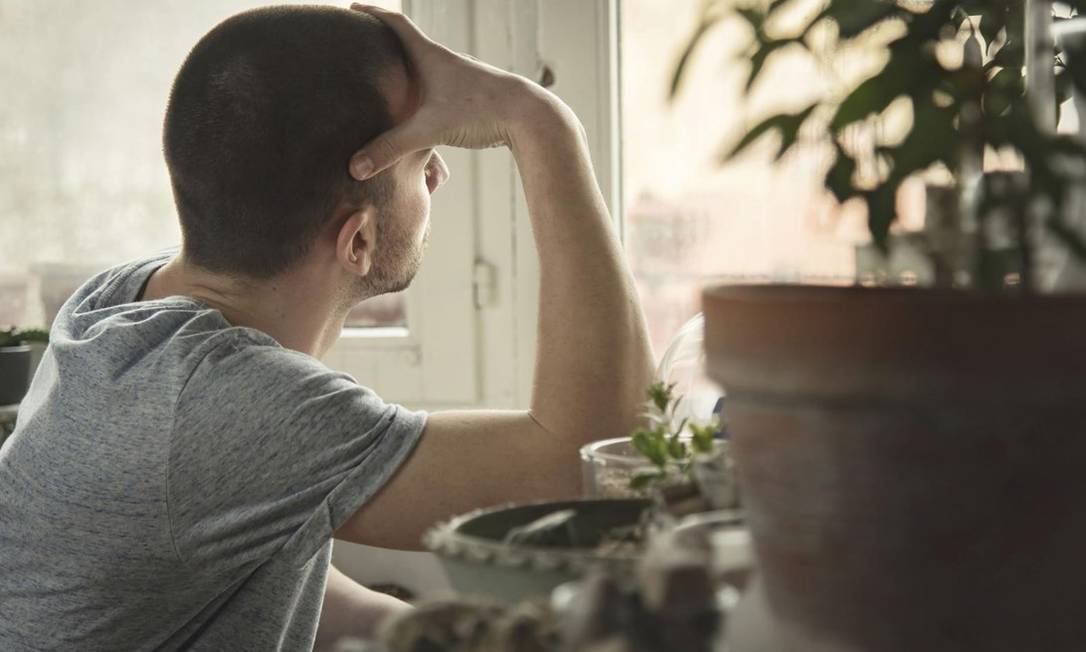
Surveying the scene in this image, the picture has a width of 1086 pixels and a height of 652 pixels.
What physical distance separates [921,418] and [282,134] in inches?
39.9

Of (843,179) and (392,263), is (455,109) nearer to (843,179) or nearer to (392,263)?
(392,263)

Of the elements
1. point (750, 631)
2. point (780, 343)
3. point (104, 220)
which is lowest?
point (750, 631)

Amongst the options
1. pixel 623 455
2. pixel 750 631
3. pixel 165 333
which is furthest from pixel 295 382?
pixel 750 631

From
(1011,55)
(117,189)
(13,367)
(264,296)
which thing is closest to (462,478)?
Answer: (264,296)

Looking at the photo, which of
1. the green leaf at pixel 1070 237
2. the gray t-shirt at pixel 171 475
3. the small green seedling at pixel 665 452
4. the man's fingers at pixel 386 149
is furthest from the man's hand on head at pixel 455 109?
the green leaf at pixel 1070 237

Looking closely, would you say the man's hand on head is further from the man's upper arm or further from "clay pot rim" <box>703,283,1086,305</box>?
"clay pot rim" <box>703,283,1086,305</box>

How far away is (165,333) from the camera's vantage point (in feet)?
4.03

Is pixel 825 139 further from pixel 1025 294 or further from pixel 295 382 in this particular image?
pixel 295 382

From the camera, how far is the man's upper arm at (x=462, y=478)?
45.1 inches

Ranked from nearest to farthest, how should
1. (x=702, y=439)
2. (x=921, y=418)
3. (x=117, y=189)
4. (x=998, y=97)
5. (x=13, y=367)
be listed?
(x=921, y=418), (x=998, y=97), (x=702, y=439), (x=13, y=367), (x=117, y=189)

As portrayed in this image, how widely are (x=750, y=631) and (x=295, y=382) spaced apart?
78cm

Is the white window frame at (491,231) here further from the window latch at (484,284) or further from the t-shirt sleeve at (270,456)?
the t-shirt sleeve at (270,456)

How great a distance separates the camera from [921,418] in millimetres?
385

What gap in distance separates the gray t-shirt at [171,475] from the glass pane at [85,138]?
970 mm
